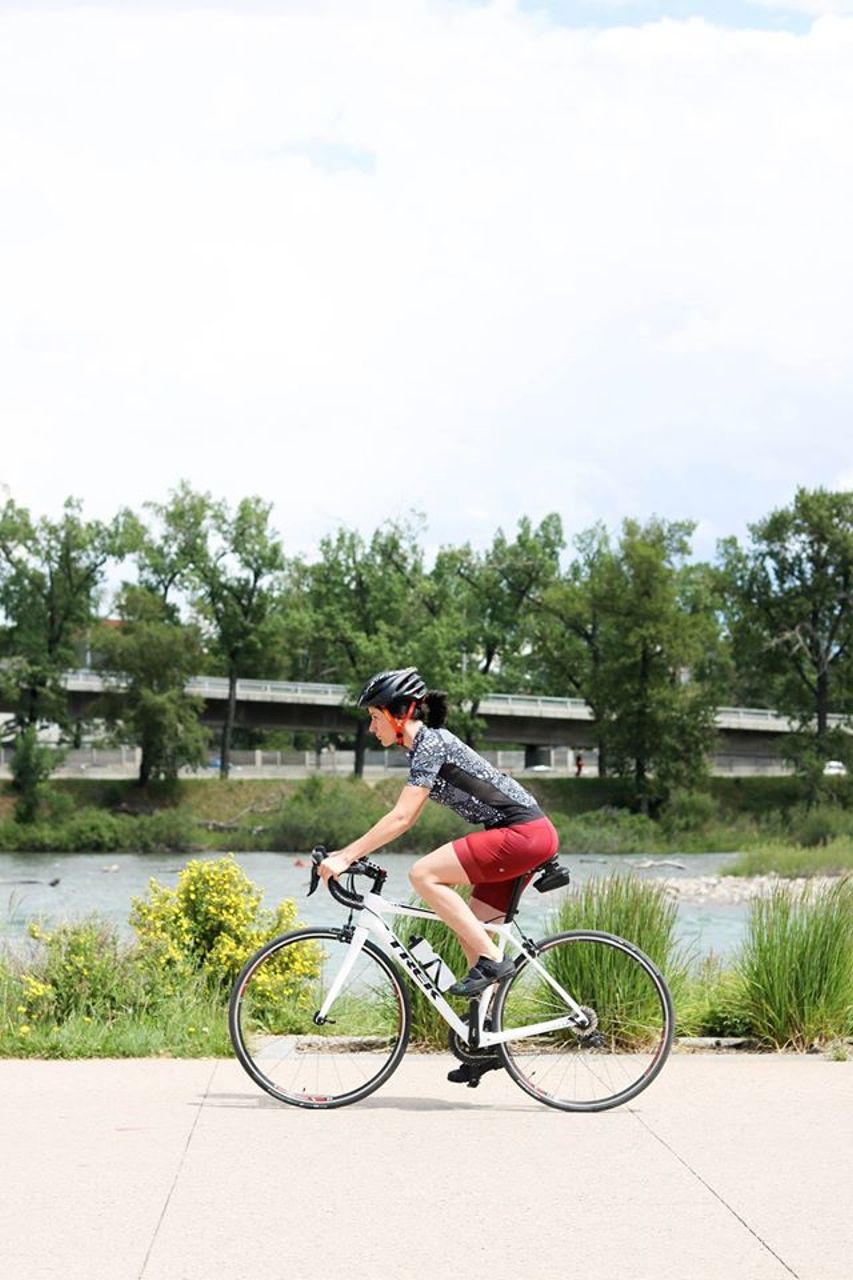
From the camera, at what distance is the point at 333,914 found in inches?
1299

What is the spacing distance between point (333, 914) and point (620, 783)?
3714 centimetres

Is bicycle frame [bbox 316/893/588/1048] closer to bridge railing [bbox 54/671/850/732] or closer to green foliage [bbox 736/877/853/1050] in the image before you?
green foliage [bbox 736/877/853/1050]

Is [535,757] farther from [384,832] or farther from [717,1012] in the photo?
[384,832]

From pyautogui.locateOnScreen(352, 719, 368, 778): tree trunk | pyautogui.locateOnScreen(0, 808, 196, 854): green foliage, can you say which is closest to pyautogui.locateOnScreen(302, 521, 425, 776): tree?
pyautogui.locateOnScreen(352, 719, 368, 778): tree trunk

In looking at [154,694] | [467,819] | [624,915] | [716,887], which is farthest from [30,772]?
[467,819]

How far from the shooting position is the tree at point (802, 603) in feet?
221

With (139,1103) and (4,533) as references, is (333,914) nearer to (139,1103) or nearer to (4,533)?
(139,1103)

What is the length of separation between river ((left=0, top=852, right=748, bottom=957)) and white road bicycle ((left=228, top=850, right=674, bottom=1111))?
72.6 ft

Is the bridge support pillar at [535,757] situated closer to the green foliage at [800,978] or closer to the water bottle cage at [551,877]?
the green foliage at [800,978]

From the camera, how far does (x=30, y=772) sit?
61938 millimetres

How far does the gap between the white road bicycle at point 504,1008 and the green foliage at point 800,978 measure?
97 centimetres

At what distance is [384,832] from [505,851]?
0.51 meters

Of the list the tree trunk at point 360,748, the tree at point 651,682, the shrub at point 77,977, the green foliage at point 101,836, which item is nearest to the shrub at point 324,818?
the tree trunk at point 360,748

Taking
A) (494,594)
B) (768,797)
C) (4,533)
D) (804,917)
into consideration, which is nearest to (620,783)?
(768,797)
